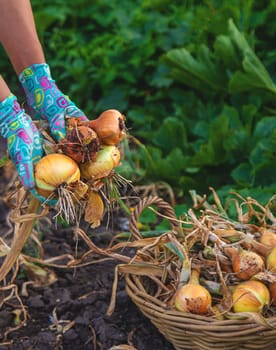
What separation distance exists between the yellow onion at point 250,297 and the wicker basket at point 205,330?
0.05m

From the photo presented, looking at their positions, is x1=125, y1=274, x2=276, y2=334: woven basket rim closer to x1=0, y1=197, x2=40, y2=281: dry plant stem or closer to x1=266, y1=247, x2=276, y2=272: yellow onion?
x1=266, y1=247, x2=276, y2=272: yellow onion

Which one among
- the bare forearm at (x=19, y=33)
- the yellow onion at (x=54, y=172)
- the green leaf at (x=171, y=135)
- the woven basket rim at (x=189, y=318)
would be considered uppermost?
the bare forearm at (x=19, y=33)

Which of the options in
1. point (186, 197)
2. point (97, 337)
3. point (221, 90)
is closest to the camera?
point (97, 337)

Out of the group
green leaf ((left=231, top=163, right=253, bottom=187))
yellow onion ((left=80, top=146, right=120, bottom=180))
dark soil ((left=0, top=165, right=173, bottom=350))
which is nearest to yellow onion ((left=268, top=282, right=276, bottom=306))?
dark soil ((left=0, top=165, right=173, bottom=350))

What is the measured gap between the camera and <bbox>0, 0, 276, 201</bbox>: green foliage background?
9.83 ft

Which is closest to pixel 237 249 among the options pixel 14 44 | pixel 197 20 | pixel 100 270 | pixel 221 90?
pixel 100 270

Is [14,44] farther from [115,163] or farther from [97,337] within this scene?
[97,337]

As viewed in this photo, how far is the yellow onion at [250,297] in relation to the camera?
1.93 meters

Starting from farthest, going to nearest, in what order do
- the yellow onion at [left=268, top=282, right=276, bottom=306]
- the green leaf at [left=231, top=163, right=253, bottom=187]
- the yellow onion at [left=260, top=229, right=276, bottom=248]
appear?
the green leaf at [left=231, top=163, right=253, bottom=187] < the yellow onion at [left=260, top=229, right=276, bottom=248] < the yellow onion at [left=268, top=282, right=276, bottom=306]

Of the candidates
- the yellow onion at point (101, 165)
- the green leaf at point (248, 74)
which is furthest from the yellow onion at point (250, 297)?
the green leaf at point (248, 74)

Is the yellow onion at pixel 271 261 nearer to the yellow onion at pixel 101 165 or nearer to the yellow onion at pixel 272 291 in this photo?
the yellow onion at pixel 272 291

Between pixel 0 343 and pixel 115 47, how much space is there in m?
2.17

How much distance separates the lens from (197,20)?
12.3 feet

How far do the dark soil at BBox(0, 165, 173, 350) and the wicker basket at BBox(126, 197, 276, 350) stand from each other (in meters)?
0.18
